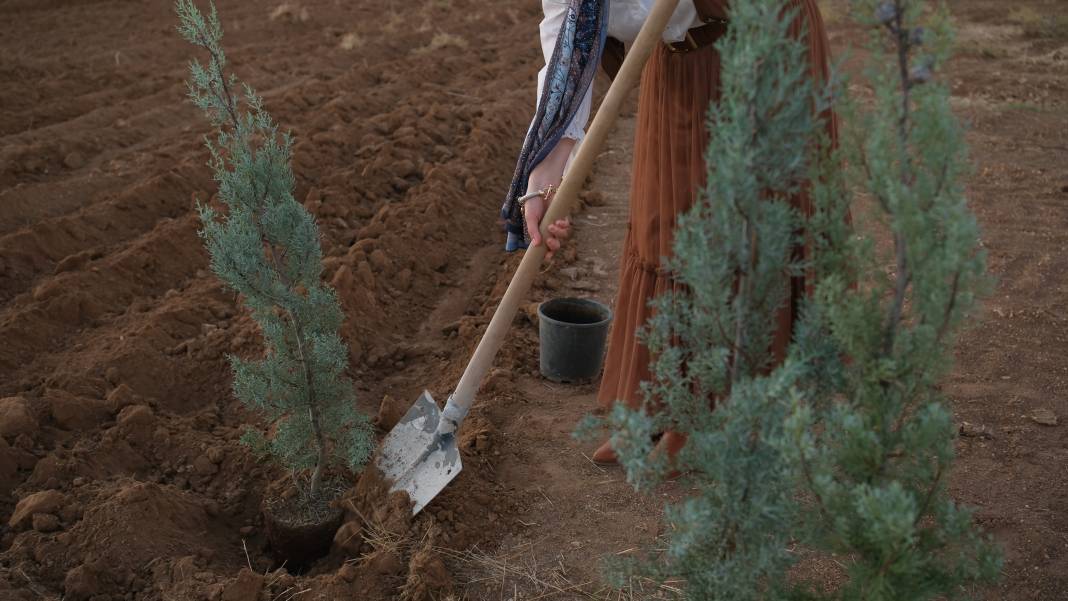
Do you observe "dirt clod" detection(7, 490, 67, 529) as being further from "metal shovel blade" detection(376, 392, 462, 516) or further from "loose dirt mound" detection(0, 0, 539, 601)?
"metal shovel blade" detection(376, 392, 462, 516)

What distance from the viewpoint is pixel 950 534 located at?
70.3 inches

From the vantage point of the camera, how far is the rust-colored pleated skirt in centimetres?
264

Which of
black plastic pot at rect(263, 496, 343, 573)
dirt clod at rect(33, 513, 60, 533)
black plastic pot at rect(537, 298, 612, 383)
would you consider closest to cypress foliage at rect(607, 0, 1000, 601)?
black plastic pot at rect(263, 496, 343, 573)

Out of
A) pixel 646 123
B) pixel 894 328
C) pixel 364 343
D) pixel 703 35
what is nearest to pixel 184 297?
pixel 364 343

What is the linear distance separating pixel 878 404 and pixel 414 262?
11.7 ft

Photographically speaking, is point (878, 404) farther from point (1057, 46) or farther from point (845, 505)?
point (1057, 46)

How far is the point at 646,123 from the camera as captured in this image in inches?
114

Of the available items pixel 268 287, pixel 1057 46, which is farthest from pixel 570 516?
pixel 1057 46

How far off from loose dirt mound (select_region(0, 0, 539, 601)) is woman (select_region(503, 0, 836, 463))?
975mm

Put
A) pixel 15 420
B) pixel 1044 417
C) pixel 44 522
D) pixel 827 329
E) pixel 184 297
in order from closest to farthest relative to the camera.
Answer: pixel 827 329, pixel 44 522, pixel 15 420, pixel 1044 417, pixel 184 297

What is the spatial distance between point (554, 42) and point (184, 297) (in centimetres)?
269

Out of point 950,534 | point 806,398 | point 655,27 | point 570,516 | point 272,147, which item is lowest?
point 570,516

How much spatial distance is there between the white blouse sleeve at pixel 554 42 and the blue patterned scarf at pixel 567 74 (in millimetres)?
25

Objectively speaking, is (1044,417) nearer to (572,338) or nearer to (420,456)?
(572,338)
